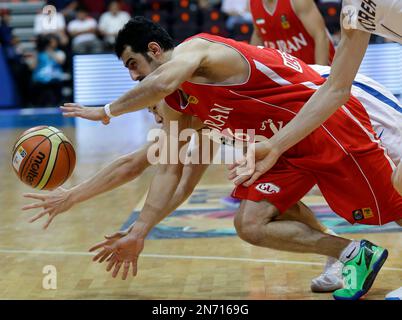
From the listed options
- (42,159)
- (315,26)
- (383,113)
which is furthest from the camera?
(315,26)

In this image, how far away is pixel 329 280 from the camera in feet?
16.0

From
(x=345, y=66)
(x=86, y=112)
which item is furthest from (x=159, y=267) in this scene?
(x=345, y=66)

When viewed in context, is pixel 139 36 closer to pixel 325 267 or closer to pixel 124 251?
pixel 124 251

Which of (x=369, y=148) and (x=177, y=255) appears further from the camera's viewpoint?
(x=177, y=255)

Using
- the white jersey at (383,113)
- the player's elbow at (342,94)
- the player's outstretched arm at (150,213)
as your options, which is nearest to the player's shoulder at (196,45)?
the player's outstretched arm at (150,213)

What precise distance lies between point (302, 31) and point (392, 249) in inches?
111

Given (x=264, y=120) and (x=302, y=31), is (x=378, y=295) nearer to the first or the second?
(x=264, y=120)

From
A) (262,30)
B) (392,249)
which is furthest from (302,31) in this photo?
(392,249)

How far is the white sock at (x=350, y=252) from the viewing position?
470 cm

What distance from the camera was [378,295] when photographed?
4.70 meters

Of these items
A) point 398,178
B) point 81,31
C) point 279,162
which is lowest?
point 81,31

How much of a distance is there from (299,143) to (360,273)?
814 mm
